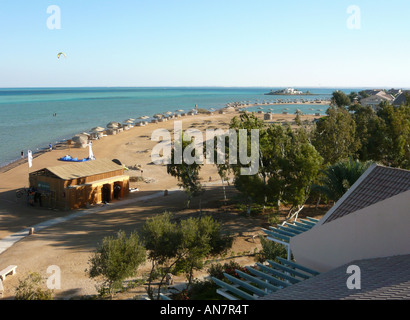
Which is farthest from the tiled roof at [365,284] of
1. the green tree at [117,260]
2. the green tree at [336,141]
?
the green tree at [336,141]

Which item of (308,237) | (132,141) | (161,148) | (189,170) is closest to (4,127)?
(132,141)

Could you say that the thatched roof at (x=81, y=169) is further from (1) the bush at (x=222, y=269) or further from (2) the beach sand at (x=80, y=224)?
(1) the bush at (x=222, y=269)

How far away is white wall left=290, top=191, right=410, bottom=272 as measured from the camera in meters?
8.98

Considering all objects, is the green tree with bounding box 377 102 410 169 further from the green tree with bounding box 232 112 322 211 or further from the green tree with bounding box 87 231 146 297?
the green tree with bounding box 87 231 146 297

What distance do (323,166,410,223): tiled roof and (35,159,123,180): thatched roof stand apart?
21150 millimetres

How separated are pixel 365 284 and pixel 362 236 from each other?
92.2 inches

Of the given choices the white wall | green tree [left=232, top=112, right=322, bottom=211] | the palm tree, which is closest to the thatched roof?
green tree [left=232, top=112, right=322, bottom=211]

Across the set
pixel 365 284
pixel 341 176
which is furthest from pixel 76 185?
pixel 365 284

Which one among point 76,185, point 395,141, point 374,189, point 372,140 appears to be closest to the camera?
point 374,189

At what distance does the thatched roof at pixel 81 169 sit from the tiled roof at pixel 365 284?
71.3 ft

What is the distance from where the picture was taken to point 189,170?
24.9m

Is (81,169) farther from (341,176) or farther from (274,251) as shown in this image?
(341,176)

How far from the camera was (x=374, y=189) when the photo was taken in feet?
32.9
